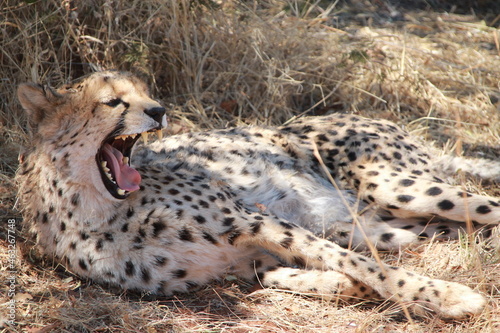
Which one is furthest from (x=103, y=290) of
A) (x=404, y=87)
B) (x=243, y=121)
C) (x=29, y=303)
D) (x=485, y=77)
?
(x=485, y=77)

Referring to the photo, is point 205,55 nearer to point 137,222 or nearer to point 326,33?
point 326,33

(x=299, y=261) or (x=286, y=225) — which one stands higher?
(x=286, y=225)

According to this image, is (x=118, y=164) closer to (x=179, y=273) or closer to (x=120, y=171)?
(x=120, y=171)

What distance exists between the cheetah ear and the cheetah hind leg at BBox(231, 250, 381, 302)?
138cm

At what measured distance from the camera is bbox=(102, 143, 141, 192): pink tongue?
327cm

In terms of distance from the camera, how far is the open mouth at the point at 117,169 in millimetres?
3230

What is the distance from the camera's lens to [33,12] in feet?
16.6

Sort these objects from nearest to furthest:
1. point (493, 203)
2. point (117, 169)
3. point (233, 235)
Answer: point (117, 169) < point (233, 235) < point (493, 203)

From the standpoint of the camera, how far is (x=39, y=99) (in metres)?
3.27

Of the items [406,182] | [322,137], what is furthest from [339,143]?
[406,182]

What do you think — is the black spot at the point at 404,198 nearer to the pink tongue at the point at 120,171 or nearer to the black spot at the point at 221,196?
the black spot at the point at 221,196

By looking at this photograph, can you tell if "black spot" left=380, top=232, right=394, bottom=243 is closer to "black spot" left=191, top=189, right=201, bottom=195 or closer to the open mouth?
"black spot" left=191, top=189, right=201, bottom=195

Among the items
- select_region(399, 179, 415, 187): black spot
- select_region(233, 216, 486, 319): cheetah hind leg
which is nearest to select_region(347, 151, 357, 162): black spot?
select_region(399, 179, 415, 187): black spot

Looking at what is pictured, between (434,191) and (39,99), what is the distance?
2.46 m
